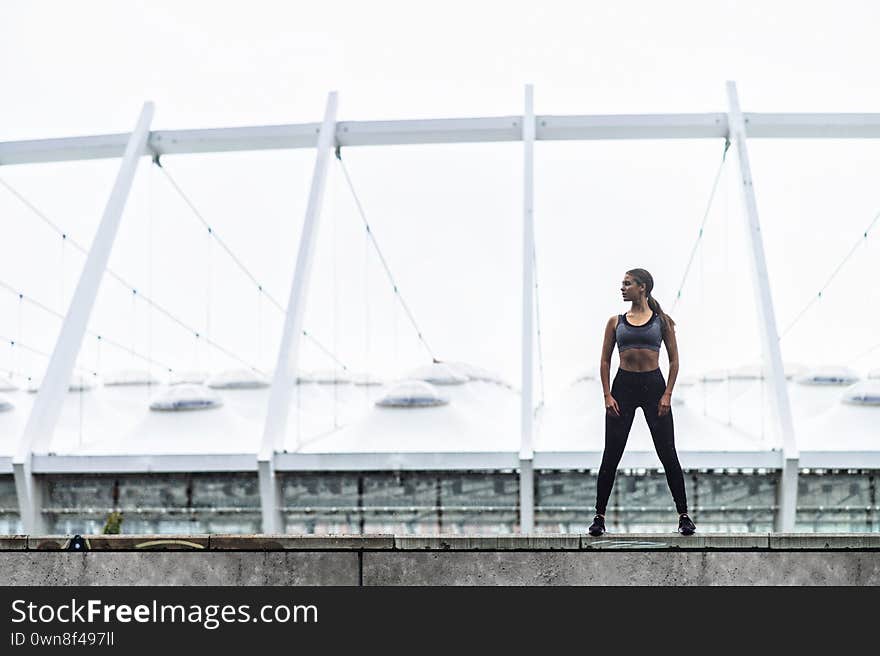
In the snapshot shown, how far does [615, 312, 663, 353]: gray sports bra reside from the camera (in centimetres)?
912

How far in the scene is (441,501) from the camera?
61.8 feet

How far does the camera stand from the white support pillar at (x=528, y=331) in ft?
59.4

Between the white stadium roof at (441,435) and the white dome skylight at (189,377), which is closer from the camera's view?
the white stadium roof at (441,435)

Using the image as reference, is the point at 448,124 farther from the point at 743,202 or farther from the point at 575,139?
the point at 743,202

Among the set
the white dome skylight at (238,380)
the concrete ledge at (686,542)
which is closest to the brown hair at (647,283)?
the concrete ledge at (686,542)

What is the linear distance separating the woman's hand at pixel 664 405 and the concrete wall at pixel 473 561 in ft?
3.85

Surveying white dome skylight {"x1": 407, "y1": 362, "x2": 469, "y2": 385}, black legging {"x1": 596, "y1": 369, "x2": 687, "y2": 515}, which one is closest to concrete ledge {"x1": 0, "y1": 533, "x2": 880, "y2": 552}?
black legging {"x1": 596, "y1": 369, "x2": 687, "y2": 515}

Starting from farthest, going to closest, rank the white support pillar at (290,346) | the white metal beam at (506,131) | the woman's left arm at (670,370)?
the white metal beam at (506,131)
the white support pillar at (290,346)
the woman's left arm at (670,370)

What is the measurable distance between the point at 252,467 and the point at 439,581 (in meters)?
Result: 10.5

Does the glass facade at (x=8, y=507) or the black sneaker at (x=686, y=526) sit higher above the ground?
the glass facade at (x=8, y=507)

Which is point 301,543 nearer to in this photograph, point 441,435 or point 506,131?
point 441,435

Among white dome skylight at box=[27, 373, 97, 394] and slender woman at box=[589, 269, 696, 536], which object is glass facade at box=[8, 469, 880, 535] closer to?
slender woman at box=[589, 269, 696, 536]

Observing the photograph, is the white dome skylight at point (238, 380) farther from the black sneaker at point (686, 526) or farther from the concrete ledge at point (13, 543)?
the black sneaker at point (686, 526)

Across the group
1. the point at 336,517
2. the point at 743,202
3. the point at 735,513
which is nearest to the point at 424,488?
the point at 336,517
